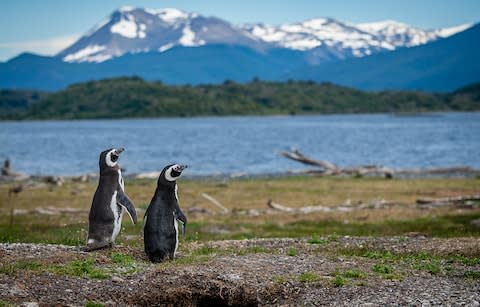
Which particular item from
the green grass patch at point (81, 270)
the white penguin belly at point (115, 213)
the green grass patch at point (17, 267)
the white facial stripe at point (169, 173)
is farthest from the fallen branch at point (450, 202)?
the green grass patch at point (17, 267)

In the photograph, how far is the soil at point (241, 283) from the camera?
1662cm

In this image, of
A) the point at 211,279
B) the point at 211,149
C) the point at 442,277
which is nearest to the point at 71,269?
the point at 211,279

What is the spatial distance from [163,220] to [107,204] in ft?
5.77

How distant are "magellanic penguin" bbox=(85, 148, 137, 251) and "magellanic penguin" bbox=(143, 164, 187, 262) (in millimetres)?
1020

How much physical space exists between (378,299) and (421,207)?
25.7m

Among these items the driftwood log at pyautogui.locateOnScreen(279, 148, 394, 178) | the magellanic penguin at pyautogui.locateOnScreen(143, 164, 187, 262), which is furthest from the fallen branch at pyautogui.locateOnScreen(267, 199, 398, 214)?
the magellanic penguin at pyautogui.locateOnScreen(143, 164, 187, 262)

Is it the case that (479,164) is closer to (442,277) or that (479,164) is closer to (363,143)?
(363,143)

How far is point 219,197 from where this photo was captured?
167 ft

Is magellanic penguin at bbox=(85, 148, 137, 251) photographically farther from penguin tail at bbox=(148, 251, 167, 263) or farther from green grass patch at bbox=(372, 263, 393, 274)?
green grass patch at bbox=(372, 263, 393, 274)

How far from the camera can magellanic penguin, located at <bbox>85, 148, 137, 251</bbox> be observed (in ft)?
67.6

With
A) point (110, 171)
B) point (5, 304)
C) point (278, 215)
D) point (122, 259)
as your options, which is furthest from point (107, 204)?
point (278, 215)

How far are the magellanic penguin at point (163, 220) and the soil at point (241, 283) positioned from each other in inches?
14.5

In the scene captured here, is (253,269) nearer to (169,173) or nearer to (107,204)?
(169,173)

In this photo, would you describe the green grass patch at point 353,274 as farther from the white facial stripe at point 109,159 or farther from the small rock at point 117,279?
the white facial stripe at point 109,159
